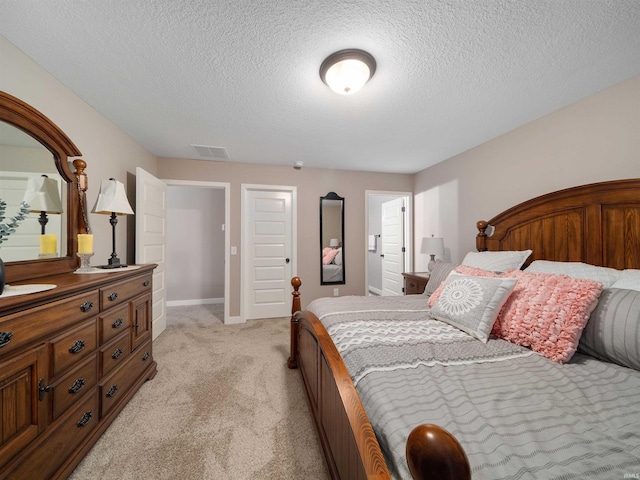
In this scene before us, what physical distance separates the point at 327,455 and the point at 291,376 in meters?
1.04

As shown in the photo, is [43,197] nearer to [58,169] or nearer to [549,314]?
[58,169]

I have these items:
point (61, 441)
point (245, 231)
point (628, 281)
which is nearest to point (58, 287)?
point (61, 441)

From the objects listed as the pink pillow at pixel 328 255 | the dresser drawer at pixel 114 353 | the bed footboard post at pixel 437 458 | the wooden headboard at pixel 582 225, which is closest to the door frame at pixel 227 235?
the pink pillow at pixel 328 255

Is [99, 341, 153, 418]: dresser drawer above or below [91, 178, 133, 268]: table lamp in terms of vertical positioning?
below

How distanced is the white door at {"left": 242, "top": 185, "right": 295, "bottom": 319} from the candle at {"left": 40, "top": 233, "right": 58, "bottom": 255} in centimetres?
223

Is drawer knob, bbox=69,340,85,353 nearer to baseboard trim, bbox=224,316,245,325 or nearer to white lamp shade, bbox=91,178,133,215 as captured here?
white lamp shade, bbox=91,178,133,215

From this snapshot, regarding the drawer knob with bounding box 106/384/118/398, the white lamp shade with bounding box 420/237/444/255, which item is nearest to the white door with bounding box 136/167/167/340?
the drawer knob with bounding box 106/384/118/398

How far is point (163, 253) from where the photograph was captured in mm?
3314

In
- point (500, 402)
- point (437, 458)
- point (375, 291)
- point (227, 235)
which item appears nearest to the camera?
point (437, 458)

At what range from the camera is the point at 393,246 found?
15.8 ft

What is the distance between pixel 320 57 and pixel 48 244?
2.15 m

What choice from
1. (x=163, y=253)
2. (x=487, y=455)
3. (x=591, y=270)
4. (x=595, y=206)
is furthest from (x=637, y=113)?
(x=163, y=253)

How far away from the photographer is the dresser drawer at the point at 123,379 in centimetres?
158

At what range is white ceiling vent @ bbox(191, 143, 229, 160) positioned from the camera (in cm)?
318
